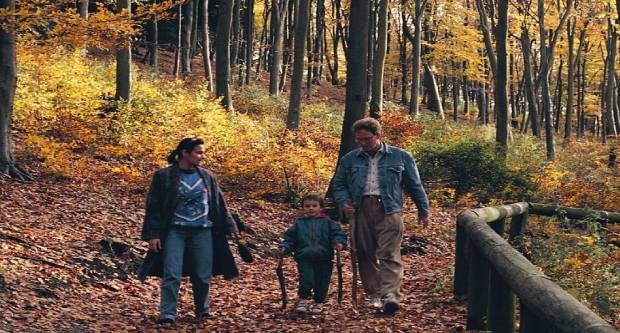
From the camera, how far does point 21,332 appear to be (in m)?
6.30

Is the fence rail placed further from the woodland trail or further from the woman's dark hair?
the woman's dark hair

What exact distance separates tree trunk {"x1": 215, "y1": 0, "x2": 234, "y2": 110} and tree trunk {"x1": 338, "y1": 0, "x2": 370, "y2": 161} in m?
8.59

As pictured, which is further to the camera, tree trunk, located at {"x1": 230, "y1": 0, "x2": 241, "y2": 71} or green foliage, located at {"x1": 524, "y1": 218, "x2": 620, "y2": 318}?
tree trunk, located at {"x1": 230, "y1": 0, "x2": 241, "y2": 71}

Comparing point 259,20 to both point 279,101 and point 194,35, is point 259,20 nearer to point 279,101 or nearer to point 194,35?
point 194,35

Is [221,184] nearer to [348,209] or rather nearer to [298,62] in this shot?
[298,62]

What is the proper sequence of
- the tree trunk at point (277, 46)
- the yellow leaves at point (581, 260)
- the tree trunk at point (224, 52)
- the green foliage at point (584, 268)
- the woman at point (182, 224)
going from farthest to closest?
the tree trunk at point (277, 46), the tree trunk at point (224, 52), the woman at point (182, 224), the yellow leaves at point (581, 260), the green foliage at point (584, 268)

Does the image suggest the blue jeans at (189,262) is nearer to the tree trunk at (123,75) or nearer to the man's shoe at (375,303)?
the man's shoe at (375,303)

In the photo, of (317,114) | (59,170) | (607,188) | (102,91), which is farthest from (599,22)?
(59,170)

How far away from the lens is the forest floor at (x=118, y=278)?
7.12 metres

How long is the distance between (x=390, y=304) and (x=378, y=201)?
109 centimetres

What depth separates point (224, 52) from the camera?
21.8 meters

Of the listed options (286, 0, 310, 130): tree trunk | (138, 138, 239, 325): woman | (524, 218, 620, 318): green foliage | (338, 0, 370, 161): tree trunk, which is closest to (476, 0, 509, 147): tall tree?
(286, 0, 310, 130): tree trunk

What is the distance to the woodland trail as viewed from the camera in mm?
7105

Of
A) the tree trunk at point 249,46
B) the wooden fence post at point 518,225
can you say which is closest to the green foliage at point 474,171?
the wooden fence post at point 518,225
